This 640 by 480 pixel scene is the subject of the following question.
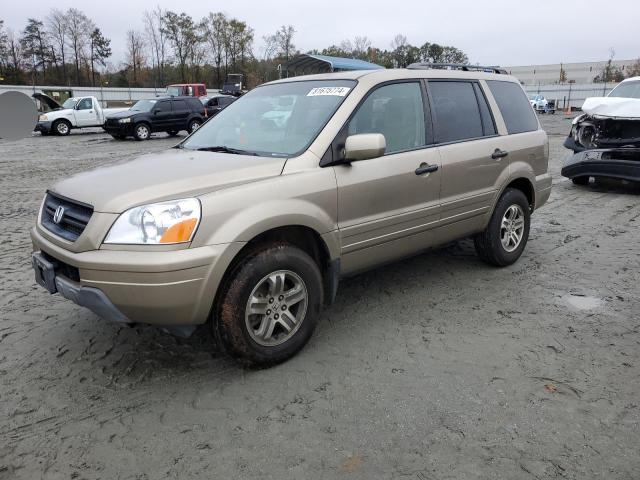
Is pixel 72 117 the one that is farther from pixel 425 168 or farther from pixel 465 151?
pixel 425 168

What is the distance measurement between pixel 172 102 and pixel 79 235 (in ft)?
65.1

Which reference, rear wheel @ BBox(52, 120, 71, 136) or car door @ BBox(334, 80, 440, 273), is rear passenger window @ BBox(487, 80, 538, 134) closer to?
car door @ BBox(334, 80, 440, 273)

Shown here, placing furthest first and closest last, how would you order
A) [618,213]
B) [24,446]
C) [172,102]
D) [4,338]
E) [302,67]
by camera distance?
[302,67], [172,102], [618,213], [4,338], [24,446]

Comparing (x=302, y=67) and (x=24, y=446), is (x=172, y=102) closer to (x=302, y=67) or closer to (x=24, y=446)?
(x=302, y=67)

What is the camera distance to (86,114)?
23.7 meters

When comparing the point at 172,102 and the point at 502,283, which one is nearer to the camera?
the point at 502,283

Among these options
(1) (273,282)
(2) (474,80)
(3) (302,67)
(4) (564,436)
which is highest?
(3) (302,67)

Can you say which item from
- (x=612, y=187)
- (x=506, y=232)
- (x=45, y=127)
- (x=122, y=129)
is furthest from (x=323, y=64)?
(x=506, y=232)

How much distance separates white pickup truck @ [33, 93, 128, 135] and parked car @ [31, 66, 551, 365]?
834 inches

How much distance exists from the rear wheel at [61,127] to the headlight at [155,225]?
22737 mm

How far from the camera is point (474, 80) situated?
15.9 feet

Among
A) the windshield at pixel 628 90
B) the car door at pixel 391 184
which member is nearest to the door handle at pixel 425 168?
the car door at pixel 391 184

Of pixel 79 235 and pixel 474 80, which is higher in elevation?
pixel 474 80

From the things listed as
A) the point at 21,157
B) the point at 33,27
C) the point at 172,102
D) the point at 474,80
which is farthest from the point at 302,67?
the point at 33,27
